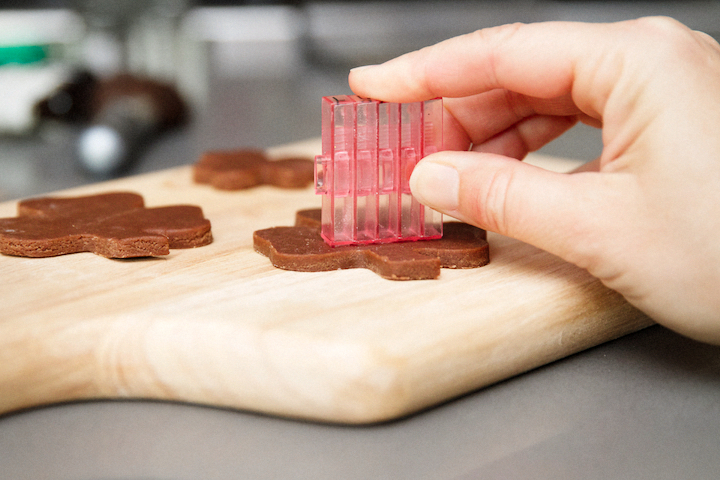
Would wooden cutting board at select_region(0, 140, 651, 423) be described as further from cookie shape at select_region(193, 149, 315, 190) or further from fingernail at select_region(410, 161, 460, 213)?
cookie shape at select_region(193, 149, 315, 190)

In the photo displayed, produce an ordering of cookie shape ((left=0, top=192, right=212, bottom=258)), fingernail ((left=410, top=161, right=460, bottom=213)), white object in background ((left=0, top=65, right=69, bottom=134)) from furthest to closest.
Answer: white object in background ((left=0, top=65, right=69, bottom=134)), cookie shape ((left=0, top=192, right=212, bottom=258)), fingernail ((left=410, top=161, right=460, bottom=213))

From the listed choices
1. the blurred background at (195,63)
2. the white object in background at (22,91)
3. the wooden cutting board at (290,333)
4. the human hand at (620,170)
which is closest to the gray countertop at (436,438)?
the wooden cutting board at (290,333)

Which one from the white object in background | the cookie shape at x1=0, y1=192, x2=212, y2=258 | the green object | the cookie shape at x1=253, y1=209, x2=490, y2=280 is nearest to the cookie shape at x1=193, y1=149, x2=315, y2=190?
the cookie shape at x1=0, y1=192, x2=212, y2=258

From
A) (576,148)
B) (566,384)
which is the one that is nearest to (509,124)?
(566,384)

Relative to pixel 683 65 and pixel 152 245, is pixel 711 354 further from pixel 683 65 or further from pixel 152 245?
pixel 152 245

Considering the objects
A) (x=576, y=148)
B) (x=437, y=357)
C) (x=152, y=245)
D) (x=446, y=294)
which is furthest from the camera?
(x=576, y=148)

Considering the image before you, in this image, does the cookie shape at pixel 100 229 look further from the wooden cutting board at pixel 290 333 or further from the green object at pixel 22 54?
the green object at pixel 22 54
